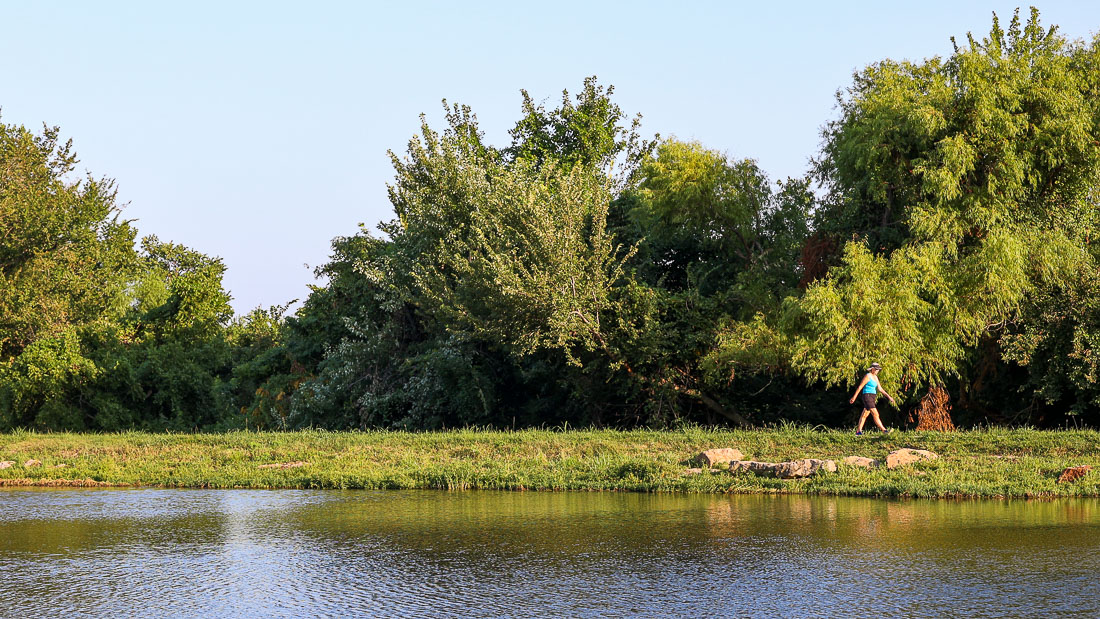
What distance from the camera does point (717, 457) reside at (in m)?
18.2

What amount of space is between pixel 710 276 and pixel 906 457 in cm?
1336

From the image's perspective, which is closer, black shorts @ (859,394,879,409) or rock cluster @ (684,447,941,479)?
rock cluster @ (684,447,941,479)

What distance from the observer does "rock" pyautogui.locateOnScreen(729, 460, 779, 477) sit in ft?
55.8

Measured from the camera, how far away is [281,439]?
2277 centimetres

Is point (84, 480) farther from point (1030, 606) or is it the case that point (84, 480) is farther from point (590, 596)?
point (1030, 606)

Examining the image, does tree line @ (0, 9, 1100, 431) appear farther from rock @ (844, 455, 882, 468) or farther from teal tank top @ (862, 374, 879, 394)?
rock @ (844, 455, 882, 468)

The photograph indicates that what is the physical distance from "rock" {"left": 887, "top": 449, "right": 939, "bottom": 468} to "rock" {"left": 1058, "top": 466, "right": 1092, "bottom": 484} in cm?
222

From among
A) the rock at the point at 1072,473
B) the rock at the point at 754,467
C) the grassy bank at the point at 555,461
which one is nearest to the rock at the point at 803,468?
the rock at the point at 754,467

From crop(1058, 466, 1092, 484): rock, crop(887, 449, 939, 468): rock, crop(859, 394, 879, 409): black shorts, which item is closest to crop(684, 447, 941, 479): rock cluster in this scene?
crop(887, 449, 939, 468): rock

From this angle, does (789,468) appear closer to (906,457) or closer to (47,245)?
(906,457)

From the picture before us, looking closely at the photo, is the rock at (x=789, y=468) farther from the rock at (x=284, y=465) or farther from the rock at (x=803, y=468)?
the rock at (x=284, y=465)

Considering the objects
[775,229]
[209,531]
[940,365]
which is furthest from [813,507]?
[775,229]

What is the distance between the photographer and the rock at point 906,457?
17375 millimetres

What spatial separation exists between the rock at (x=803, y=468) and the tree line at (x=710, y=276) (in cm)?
620
